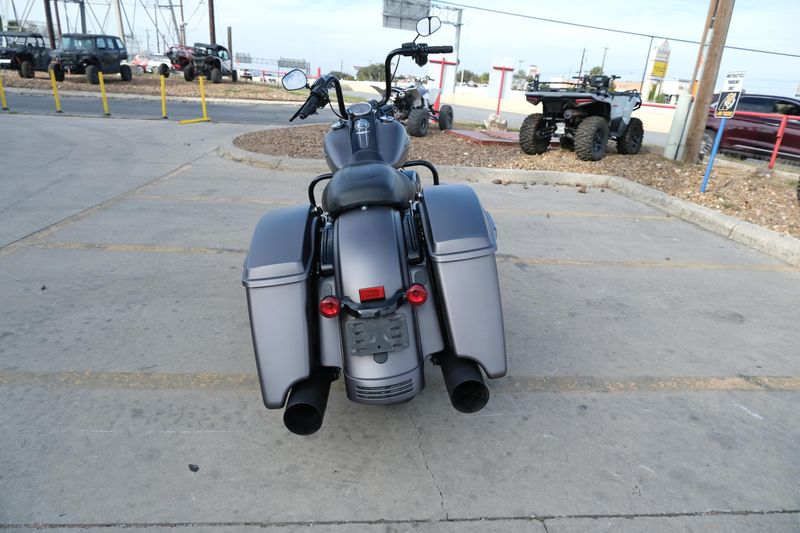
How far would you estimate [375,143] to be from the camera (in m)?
3.00

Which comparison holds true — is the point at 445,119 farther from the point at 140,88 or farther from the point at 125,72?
the point at 125,72

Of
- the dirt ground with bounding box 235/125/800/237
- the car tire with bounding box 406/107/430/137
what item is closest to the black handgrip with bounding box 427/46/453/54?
the dirt ground with bounding box 235/125/800/237

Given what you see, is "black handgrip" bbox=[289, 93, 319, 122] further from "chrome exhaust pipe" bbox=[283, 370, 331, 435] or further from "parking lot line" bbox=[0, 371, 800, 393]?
"chrome exhaust pipe" bbox=[283, 370, 331, 435]

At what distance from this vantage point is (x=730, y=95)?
6.60 m

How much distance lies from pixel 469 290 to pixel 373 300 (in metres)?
0.41

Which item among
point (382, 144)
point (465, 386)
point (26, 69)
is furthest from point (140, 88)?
point (465, 386)

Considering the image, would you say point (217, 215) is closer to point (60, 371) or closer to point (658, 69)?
point (60, 371)

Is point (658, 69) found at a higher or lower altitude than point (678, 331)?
higher

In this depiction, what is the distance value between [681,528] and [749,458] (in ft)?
2.13

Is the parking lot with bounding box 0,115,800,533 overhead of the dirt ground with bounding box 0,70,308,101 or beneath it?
beneath

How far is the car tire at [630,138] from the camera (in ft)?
32.6

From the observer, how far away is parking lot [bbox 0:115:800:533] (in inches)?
76.6

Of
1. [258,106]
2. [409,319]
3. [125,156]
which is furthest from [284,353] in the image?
[258,106]

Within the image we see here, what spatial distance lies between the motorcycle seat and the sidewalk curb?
4.66 meters
